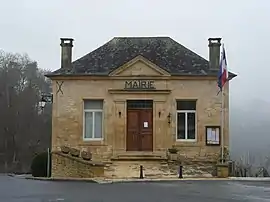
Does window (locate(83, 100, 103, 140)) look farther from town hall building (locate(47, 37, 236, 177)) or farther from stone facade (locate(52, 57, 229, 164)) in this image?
stone facade (locate(52, 57, 229, 164))

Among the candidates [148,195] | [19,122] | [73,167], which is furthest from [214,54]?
[19,122]

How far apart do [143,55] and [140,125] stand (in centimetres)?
421

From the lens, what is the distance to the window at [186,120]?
115 feet

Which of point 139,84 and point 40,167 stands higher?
point 139,84

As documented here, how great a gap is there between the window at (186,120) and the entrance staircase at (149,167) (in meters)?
1.70

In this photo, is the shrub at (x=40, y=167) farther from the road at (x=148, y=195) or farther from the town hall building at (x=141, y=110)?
the road at (x=148, y=195)

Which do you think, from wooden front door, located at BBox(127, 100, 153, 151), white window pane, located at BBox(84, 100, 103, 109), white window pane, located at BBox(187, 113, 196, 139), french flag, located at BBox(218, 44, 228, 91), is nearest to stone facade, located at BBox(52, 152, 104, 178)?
white window pane, located at BBox(84, 100, 103, 109)

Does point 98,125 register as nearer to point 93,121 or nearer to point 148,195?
point 93,121

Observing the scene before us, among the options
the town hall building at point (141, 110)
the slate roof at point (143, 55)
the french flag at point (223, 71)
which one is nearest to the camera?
the french flag at point (223, 71)

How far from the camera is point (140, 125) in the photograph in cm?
3512

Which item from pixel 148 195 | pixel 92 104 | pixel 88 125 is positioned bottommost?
pixel 148 195

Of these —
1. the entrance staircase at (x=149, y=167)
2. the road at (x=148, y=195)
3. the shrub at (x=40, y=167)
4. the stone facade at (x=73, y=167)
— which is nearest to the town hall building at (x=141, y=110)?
the entrance staircase at (x=149, y=167)

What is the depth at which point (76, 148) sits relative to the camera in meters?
35.0

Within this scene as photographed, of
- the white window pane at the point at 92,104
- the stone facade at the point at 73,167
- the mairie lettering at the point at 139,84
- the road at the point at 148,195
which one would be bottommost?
the road at the point at 148,195
